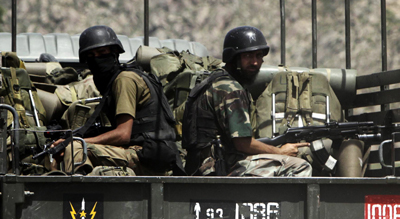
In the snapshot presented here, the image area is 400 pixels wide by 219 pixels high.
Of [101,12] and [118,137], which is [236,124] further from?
[101,12]

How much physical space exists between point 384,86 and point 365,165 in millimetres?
813

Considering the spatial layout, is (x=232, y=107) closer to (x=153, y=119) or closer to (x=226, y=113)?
(x=226, y=113)

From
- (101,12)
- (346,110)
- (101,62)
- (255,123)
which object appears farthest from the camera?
(101,12)

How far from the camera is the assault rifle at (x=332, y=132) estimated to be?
4594mm

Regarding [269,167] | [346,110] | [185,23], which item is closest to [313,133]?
[269,167]

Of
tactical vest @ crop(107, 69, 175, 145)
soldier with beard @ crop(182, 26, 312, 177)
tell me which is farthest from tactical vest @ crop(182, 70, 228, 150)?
tactical vest @ crop(107, 69, 175, 145)

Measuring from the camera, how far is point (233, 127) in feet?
13.5

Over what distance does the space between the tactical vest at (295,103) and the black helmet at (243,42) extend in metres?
0.56

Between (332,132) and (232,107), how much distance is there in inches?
33.7

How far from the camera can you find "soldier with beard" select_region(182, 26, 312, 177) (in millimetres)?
4074

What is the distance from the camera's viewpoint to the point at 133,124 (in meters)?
4.30

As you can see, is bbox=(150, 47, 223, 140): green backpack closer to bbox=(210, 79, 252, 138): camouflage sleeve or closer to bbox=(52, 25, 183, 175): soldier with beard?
bbox=(52, 25, 183, 175): soldier with beard

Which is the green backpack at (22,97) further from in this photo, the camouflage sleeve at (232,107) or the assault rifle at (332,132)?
the assault rifle at (332,132)

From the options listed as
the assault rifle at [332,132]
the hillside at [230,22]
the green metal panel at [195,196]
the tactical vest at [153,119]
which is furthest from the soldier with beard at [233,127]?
the hillside at [230,22]
